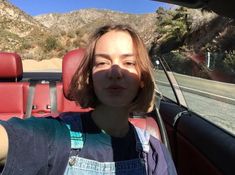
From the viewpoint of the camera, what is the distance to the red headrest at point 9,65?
15.3ft

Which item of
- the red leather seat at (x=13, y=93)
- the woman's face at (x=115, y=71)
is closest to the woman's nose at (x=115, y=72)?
the woman's face at (x=115, y=71)

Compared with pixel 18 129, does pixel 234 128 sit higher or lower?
lower

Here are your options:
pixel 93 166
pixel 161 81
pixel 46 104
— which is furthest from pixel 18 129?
pixel 46 104

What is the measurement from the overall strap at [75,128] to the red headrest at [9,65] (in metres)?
2.75

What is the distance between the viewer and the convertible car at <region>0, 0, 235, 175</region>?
2.90 m

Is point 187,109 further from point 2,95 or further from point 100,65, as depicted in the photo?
point 100,65

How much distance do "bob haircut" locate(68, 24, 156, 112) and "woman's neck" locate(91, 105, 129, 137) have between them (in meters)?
0.06

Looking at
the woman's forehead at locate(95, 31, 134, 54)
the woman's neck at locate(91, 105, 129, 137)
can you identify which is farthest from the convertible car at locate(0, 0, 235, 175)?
the woman's neck at locate(91, 105, 129, 137)

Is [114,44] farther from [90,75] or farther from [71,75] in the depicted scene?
[71,75]

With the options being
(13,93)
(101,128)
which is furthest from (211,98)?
(13,93)

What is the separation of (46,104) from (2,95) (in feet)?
1.34

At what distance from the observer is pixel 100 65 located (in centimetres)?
203

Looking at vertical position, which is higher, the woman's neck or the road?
the woman's neck

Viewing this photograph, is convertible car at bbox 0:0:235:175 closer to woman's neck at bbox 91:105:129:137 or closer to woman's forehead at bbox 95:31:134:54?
woman's forehead at bbox 95:31:134:54
